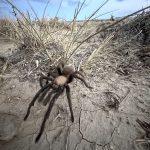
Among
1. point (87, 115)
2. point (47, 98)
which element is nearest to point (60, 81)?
point (47, 98)

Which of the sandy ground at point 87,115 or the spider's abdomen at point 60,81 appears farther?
the spider's abdomen at point 60,81

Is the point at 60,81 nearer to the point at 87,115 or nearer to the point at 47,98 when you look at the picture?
the point at 47,98

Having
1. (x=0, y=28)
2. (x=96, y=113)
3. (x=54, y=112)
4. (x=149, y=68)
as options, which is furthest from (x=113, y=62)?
(x=0, y=28)

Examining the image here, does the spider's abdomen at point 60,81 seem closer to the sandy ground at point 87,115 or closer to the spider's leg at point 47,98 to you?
the spider's leg at point 47,98

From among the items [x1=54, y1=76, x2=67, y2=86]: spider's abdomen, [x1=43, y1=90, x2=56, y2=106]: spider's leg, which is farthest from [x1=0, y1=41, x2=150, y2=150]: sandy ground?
[x1=54, y1=76, x2=67, y2=86]: spider's abdomen

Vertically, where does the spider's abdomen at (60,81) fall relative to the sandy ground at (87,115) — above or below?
above

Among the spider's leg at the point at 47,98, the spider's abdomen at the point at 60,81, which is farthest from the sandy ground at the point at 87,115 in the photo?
the spider's abdomen at the point at 60,81

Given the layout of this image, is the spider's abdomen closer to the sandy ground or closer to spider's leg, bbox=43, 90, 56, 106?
spider's leg, bbox=43, 90, 56, 106

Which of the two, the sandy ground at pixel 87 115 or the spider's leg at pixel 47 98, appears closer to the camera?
the sandy ground at pixel 87 115
